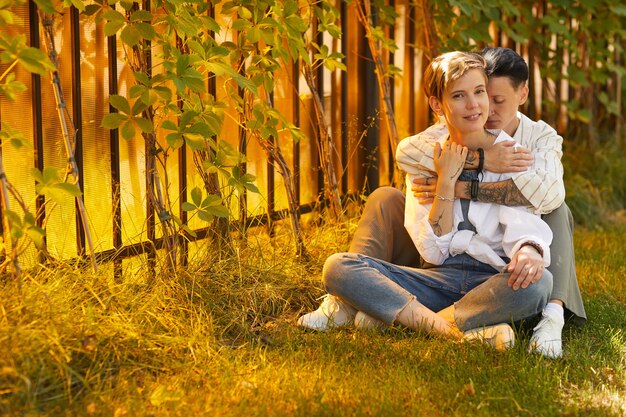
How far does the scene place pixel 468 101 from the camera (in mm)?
3758

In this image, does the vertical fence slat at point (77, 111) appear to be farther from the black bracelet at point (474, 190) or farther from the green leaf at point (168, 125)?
the black bracelet at point (474, 190)

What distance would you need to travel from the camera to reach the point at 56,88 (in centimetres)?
364

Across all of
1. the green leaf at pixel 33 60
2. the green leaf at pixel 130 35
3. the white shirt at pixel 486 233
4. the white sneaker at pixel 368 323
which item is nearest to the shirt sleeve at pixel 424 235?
the white shirt at pixel 486 233

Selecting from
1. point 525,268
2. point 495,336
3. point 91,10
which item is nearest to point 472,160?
point 525,268

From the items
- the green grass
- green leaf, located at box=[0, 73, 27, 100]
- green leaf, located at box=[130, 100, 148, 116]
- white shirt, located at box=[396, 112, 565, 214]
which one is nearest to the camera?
the green grass

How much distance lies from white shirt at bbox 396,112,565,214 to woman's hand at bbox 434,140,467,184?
90mm

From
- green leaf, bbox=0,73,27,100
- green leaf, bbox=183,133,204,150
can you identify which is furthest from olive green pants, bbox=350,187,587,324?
green leaf, bbox=0,73,27,100

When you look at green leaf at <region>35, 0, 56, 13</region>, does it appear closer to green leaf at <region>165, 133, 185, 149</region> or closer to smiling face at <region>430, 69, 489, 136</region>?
green leaf at <region>165, 133, 185, 149</region>

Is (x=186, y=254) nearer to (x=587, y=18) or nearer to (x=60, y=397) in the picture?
(x=60, y=397)

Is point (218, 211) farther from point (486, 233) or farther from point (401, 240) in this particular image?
point (486, 233)

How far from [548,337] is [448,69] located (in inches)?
41.0

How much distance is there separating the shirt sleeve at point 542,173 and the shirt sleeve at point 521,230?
0.06 m

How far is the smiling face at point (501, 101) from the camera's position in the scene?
3.96m

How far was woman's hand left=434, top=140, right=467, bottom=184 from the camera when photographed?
12.5 ft
